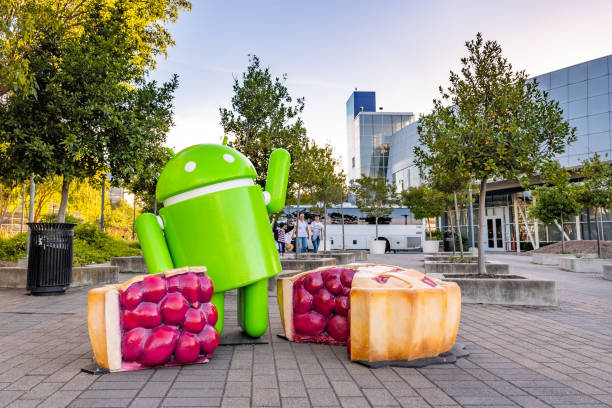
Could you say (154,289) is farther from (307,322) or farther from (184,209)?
(307,322)

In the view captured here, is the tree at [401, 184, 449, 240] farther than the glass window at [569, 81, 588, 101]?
No

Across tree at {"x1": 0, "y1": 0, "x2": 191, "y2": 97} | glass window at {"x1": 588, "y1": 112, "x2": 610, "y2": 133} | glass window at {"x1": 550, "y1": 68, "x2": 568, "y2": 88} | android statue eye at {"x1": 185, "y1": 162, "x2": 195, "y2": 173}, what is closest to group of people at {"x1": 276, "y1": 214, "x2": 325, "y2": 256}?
tree at {"x1": 0, "y1": 0, "x2": 191, "y2": 97}

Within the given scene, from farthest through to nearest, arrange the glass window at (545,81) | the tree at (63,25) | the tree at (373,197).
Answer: the glass window at (545,81)
the tree at (373,197)
the tree at (63,25)

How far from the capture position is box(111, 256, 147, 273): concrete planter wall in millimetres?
13328

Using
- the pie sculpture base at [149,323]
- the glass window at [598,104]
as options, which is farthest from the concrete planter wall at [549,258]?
the pie sculpture base at [149,323]

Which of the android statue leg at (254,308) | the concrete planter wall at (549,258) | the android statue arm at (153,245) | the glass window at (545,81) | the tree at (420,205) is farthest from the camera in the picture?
the glass window at (545,81)

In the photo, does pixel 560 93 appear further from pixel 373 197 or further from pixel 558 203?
pixel 373 197

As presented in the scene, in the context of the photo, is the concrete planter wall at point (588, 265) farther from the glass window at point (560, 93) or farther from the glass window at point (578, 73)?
the glass window at point (578, 73)

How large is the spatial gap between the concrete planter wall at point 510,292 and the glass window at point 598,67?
1105 inches

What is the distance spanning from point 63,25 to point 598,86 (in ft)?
105

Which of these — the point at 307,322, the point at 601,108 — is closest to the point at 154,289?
the point at 307,322

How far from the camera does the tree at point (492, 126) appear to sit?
27.0 ft

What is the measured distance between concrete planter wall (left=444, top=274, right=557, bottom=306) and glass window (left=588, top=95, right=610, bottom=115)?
27.2 meters

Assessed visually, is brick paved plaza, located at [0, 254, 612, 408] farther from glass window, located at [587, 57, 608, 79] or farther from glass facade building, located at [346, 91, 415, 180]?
glass facade building, located at [346, 91, 415, 180]
